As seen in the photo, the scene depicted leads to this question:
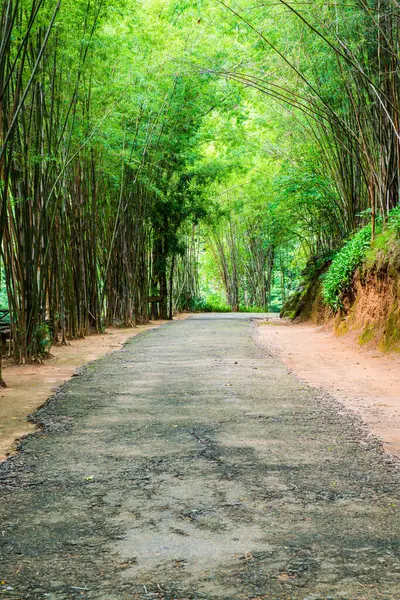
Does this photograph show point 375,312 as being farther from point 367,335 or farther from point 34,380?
point 34,380

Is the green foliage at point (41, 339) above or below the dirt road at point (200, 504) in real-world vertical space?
above

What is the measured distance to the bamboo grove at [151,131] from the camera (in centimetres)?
631

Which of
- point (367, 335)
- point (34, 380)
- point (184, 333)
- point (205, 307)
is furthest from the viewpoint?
point (205, 307)

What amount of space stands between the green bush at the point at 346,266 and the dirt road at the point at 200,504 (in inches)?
181

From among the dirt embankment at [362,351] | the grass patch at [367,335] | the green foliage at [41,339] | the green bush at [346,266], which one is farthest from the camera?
the green bush at [346,266]

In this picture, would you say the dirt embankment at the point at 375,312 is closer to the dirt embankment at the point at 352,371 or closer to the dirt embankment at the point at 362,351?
the dirt embankment at the point at 362,351

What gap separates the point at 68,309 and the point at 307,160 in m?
5.26

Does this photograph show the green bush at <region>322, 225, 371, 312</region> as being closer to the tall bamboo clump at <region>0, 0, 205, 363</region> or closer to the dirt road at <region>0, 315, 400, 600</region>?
the tall bamboo clump at <region>0, 0, 205, 363</region>

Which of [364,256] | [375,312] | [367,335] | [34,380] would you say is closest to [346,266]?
[364,256]

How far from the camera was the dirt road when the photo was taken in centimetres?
169

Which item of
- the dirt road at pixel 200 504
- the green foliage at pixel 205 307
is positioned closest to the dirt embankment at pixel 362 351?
the dirt road at pixel 200 504

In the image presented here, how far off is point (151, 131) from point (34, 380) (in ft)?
22.7

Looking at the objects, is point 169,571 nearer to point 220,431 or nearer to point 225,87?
point 220,431

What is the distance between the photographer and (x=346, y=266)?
29.4 feet
